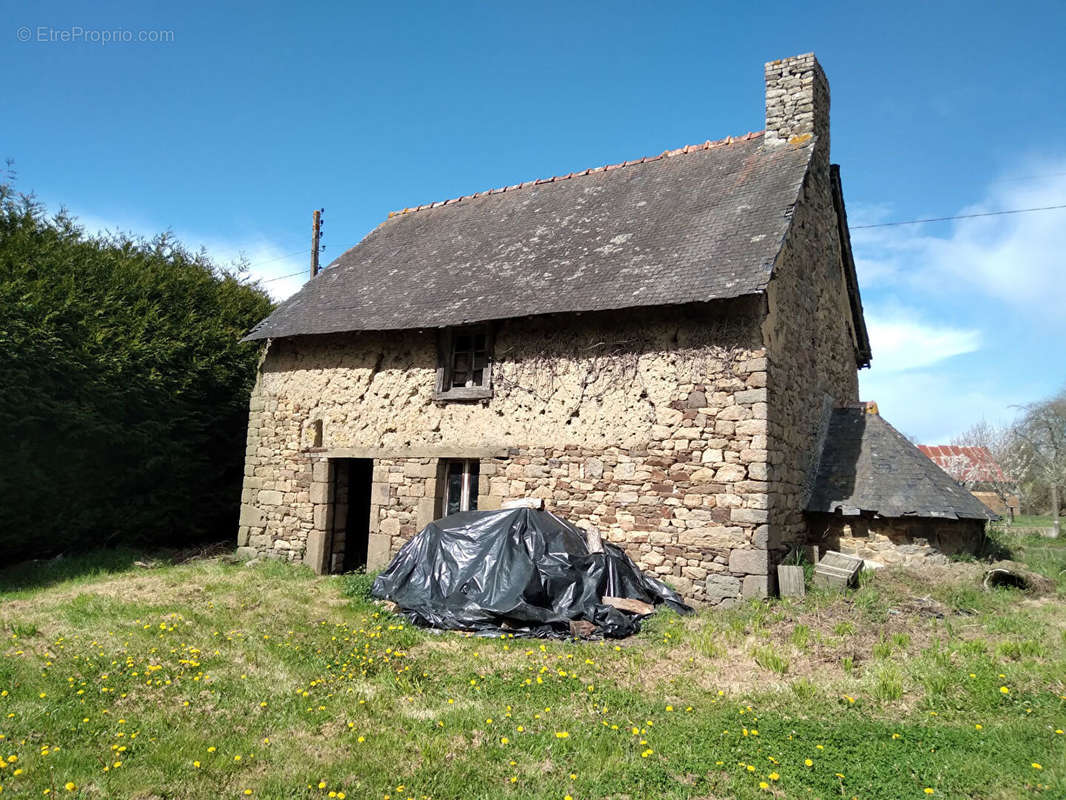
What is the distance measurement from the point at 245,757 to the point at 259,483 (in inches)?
323

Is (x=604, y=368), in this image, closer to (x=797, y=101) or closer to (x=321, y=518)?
(x=321, y=518)

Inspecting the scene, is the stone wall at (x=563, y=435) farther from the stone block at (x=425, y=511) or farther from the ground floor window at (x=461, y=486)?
the ground floor window at (x=461, y=486)

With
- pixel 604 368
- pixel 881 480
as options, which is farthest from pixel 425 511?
pixel 881 480

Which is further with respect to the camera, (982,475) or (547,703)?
(982,475)

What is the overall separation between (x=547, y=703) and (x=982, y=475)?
26629mm

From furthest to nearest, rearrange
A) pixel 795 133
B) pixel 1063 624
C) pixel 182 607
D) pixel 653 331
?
pixel 795 133
pixel 653 331
pixel 182 607
pixel 1063 624

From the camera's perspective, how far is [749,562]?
26.3ft

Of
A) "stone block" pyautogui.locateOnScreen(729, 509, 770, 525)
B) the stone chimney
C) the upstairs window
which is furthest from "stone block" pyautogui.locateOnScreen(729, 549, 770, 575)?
the stone chimney

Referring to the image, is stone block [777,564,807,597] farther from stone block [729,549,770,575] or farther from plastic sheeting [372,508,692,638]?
plastic sheeting [372,508,692,638]

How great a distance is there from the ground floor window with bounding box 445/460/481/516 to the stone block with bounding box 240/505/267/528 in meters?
3.67

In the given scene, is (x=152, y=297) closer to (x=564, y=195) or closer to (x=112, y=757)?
(x=564, y=195)

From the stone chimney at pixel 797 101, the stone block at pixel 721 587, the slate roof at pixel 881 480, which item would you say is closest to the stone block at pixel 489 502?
the stone block at pixel 721 587

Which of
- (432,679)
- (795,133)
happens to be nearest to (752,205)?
(795,133)

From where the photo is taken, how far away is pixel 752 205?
32.0 ft
